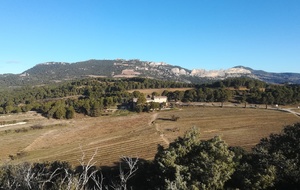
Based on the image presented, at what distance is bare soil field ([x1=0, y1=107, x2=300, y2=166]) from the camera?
202 ft

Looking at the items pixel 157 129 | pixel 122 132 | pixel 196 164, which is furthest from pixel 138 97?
pixel 196 164

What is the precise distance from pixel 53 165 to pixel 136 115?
66346 mm

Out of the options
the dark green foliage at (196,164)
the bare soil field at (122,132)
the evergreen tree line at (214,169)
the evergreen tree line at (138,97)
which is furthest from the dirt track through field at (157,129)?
the evergreen tree line at (214,169)

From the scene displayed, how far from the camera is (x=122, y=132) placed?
8212cm

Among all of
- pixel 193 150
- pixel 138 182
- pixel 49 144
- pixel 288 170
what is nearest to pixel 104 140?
pixel 49 144

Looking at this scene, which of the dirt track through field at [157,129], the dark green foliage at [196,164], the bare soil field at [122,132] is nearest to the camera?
the dark green foliage at [196,164]

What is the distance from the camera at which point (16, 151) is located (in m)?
67.3

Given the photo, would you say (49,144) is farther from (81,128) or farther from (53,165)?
(53,165)

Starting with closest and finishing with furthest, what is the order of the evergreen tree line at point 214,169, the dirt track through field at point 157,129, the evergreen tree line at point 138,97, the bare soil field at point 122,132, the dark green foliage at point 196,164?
the evergreen tree line at point 214,169, the dark green foliage at point 196,164, the bare soil field at point 122,132, the dirt track through field at point 157,129, the evergreen tree line at point 138,97

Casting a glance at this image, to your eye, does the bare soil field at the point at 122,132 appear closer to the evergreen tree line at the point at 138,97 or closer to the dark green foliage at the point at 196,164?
the evergreen tree line at the point at 138,97

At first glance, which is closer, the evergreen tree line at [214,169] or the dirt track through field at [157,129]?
the evergreen tree line at [214,169]

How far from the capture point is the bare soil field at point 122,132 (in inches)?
2429

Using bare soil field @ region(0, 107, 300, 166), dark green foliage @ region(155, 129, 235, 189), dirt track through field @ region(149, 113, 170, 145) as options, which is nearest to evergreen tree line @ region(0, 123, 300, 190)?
dark green foliage @ region(155, 129, 235, 189)

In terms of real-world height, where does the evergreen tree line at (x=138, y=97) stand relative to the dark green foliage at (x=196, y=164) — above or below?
below
